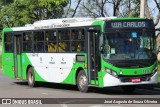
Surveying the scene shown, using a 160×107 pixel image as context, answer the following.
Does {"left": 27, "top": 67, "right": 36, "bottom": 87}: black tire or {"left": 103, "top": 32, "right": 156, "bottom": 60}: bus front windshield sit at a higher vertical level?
{"left": 103, "top": 32, "right": 156, "bottom": 60}: bus front windshield

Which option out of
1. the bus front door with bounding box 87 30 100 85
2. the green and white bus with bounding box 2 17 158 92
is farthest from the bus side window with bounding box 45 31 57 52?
the bus front door with bounding box 87 30 100 85

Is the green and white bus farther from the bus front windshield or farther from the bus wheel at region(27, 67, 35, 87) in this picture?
the bus wheel at region(27, 67, 35, 87)

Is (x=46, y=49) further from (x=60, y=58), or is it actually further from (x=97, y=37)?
(x=97, y=37)

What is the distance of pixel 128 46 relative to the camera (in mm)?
18062

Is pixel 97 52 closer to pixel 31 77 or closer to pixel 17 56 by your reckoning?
pixel 31 77

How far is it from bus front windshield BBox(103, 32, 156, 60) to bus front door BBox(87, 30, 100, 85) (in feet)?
1.91

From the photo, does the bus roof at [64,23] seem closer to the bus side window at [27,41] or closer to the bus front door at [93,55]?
the bus side window at [27,41]

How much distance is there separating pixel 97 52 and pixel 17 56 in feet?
23.3

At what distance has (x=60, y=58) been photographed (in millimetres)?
20984

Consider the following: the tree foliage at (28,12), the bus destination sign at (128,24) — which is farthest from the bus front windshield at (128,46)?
the tree foliage at (28,12)

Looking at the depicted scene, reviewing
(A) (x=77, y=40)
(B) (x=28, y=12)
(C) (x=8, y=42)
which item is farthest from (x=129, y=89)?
(B) (x=28, y=12)

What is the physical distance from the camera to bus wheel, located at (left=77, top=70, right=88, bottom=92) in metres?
19.1

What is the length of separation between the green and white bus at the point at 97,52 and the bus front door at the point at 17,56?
177cm

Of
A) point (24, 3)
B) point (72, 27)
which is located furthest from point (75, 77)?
point (24, 3)
